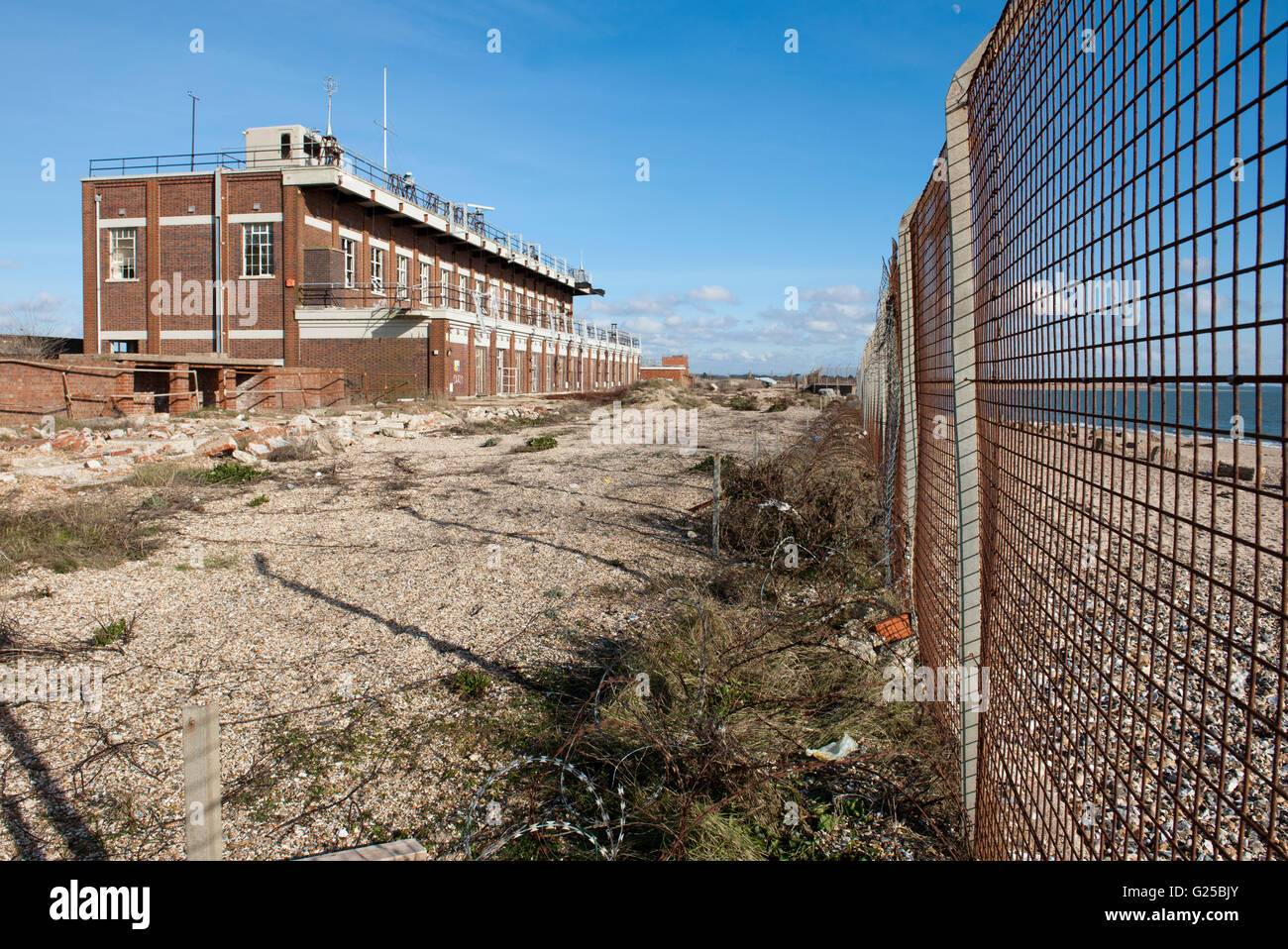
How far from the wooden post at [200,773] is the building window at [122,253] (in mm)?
37832

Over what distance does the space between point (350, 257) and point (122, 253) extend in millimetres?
9248

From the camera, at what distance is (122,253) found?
3322cm

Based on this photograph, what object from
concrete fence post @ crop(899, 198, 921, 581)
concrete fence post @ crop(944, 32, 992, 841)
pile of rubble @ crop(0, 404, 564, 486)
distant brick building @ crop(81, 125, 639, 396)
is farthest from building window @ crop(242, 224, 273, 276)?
concrete fence post @ crop(944, 32, 992, 841)

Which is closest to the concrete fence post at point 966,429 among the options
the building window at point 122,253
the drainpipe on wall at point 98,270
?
the building window at point 122,253

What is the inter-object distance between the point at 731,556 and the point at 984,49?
17.0ft

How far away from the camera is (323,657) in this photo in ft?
16.3

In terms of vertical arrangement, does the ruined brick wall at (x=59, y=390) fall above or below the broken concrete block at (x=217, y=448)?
above

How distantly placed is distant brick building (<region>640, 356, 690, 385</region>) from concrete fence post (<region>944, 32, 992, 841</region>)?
72034 mm

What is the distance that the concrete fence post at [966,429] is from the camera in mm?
2789

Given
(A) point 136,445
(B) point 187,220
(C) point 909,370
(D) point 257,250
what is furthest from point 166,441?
(B) point 187,220

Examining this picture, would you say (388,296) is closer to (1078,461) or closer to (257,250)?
(257,250)

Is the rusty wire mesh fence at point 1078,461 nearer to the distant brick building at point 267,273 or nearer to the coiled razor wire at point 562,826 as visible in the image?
the coiled razor wire at point 562,826

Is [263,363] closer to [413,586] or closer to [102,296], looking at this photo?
[102,296]
